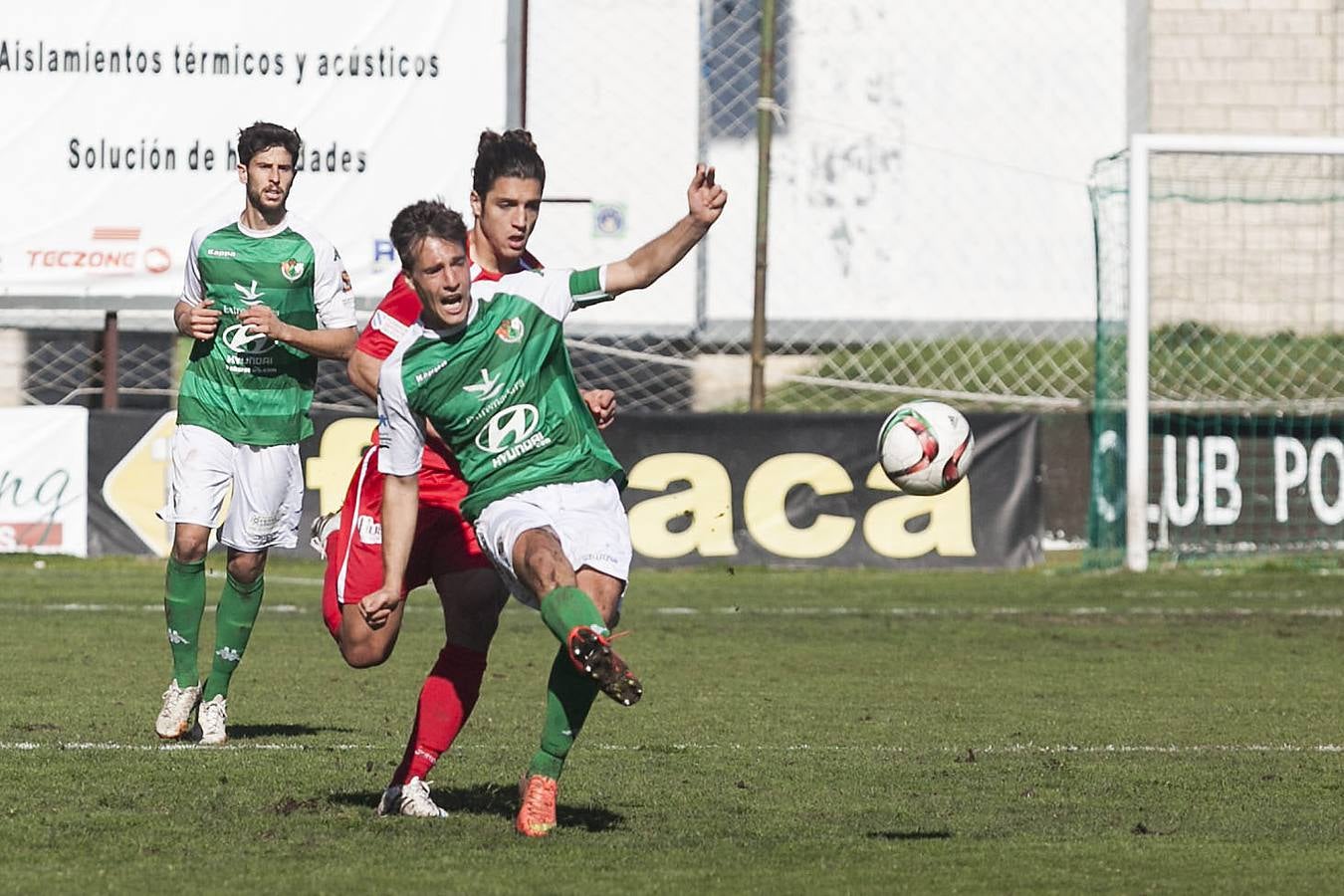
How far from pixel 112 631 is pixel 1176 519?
8.48 m

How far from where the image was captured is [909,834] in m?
5.88

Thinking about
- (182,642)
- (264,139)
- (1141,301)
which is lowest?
(182,642)

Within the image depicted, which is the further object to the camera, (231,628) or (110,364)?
(110,364)

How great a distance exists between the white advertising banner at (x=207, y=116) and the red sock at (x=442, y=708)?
11372 mm

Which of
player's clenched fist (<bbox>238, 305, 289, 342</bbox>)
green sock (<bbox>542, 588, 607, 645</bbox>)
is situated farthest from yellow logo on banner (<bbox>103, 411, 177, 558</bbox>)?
green sock (<bbox>542, 588, 607, 645</bbox>)

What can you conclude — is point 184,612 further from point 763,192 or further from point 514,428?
point 763,192

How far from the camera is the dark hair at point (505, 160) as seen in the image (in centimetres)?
615

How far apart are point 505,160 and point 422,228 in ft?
1.55

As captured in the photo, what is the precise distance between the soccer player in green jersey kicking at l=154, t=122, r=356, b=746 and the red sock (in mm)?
1868

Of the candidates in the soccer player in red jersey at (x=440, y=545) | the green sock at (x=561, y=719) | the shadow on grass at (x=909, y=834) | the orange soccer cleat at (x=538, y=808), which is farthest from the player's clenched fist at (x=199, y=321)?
the shadow on grass at (x=909, y=834)

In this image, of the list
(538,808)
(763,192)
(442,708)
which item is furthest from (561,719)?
(763,192)

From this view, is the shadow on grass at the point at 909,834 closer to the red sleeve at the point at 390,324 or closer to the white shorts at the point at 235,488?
the red sleeve at the point at 390,324

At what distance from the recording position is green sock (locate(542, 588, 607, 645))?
18.1 ft

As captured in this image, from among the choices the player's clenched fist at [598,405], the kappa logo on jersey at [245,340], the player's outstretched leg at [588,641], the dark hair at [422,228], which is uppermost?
the dark hair at [422,228]
